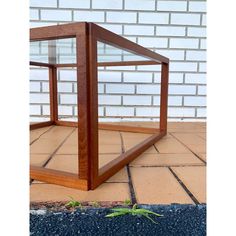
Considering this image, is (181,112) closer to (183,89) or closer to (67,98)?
(183,89)

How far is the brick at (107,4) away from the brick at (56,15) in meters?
0.22

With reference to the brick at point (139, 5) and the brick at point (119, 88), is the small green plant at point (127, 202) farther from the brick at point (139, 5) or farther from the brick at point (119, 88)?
the brick at point (139, 5)

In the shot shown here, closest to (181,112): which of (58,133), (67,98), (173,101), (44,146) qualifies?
(173,101)

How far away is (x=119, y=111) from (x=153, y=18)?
A: 813 mm

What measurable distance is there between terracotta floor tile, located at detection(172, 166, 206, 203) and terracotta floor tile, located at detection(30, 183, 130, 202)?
7.7 inches

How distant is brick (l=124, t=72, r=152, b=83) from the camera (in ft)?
7.06

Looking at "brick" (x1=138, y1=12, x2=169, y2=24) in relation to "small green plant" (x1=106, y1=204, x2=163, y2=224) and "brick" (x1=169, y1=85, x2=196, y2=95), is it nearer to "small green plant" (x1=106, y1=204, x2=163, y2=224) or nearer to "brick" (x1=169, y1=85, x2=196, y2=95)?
"brick" (x1=169, y1=85, x2=196, y2=95)

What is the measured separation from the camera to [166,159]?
1090mm

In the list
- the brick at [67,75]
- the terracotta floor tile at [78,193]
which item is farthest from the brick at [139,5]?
the terracotta floor tile at [78,193]

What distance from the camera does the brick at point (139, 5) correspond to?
2.07 m
